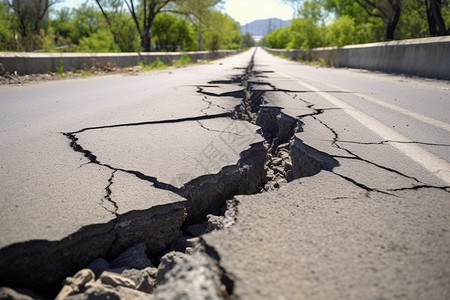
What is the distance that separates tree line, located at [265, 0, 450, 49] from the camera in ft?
46.9

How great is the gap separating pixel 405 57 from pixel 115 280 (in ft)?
37.9

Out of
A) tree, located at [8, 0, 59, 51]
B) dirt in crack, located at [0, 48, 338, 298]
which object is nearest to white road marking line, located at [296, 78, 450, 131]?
dirt in crack, located at [0, 48, 338, 298]

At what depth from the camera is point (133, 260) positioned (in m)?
1.36

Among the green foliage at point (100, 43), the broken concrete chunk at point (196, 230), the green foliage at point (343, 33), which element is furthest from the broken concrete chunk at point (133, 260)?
the green foliage at point (343, 33)

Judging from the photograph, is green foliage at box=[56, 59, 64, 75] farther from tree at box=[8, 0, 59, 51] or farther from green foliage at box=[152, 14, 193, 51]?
green foliage at box=[152, 14, 193, 51]

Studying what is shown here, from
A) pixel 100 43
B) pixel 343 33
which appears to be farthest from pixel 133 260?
pixel 343 33

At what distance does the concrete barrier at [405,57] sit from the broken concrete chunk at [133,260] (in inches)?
364

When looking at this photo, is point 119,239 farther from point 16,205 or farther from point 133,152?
point 133,152

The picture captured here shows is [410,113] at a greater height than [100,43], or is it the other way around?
[100,43]

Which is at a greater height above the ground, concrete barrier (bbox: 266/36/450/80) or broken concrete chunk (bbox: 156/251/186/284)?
concrete barrier (bbox: 266/36/450/80)

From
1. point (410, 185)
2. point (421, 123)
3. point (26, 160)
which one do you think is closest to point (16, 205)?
point (26, 160)

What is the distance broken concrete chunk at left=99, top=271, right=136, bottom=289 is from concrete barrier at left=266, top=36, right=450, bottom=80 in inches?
370

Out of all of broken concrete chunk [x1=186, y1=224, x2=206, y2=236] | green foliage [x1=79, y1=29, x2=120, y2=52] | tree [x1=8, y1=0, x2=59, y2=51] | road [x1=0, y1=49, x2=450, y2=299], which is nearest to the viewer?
road [x1=0, y1=49, x2=450, y2=299]

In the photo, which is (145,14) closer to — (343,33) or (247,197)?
(343,33)
